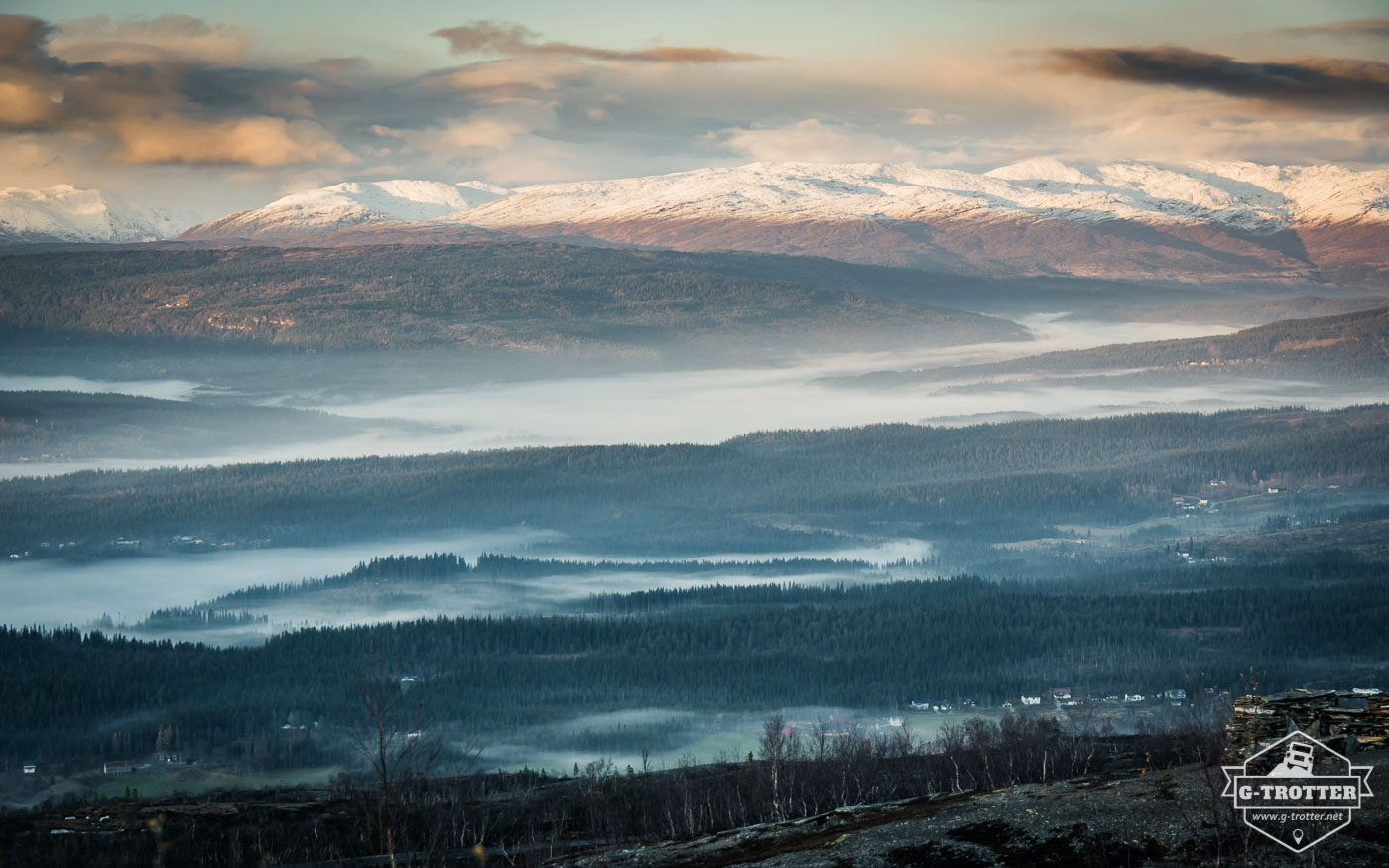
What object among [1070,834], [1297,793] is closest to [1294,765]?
[1297,793]

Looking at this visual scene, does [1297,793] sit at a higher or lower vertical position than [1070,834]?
higher

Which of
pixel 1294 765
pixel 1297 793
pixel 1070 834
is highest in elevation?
pixel 1294 765

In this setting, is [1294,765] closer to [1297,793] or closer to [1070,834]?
[1297,793]

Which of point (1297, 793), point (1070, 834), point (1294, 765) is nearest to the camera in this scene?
point (1297, 793)

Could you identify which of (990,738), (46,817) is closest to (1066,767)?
(990,738)

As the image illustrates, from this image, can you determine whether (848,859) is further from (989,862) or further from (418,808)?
(418,808)

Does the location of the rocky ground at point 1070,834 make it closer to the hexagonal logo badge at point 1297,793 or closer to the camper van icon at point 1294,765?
the hexagonal logo badge at point 1297,793
